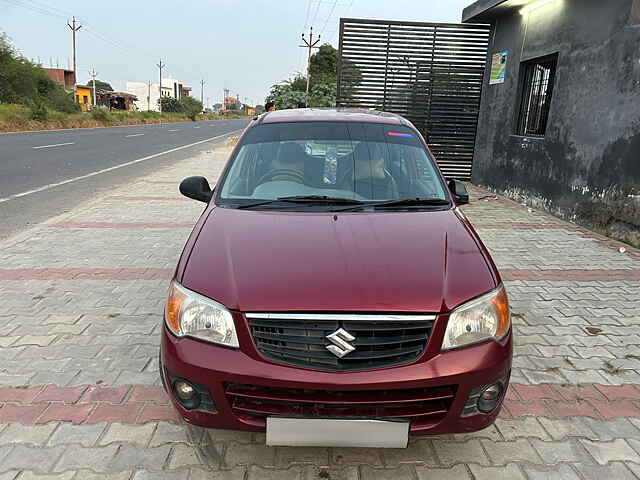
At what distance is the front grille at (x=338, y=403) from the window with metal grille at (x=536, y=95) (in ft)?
26.3

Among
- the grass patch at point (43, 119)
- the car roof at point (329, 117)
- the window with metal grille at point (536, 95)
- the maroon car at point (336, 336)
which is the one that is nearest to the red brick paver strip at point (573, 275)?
the car roof at point (329, 117)

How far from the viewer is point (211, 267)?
229 cm

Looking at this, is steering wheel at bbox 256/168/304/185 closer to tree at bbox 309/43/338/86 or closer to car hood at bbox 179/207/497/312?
car hood at bbox 179/207/497/312

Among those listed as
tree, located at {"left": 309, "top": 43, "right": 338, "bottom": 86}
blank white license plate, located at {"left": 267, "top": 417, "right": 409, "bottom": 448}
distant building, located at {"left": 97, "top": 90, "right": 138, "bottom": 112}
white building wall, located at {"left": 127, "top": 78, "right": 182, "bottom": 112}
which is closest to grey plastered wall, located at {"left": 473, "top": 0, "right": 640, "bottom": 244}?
blank white license plate, located at {"left": 267, "top": 417, "right": 409, "bottom": 448}

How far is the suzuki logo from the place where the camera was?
1.99m

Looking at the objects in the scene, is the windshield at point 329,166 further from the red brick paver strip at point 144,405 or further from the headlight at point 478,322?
the red brick paver strip at point 144,405

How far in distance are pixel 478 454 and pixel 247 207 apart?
6.16 ft

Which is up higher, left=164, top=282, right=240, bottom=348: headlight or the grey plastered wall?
the grey plastered wall

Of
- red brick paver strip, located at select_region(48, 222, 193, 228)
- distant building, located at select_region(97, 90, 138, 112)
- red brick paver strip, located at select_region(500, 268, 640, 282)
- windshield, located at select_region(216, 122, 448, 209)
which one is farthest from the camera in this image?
distant building, located at select_region(97, 90, 138, 112)

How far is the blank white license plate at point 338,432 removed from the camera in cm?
198

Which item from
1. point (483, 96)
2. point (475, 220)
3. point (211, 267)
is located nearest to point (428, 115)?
point (483, 96)

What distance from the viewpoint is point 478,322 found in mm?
2160

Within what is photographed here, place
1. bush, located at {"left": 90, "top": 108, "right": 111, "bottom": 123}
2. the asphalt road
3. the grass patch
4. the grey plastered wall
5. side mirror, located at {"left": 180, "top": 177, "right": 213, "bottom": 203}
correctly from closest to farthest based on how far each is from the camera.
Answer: side mirror, located at {"left": 180, "top": 177, "right": 213, "bottom": 203} → the grey plastered wall → the asphalt road → the grass patch → bush, located at {"left": 90, "top": 108, "right": 111, "bottom": 123}

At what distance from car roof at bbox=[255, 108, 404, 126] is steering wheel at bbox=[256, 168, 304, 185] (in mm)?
585
